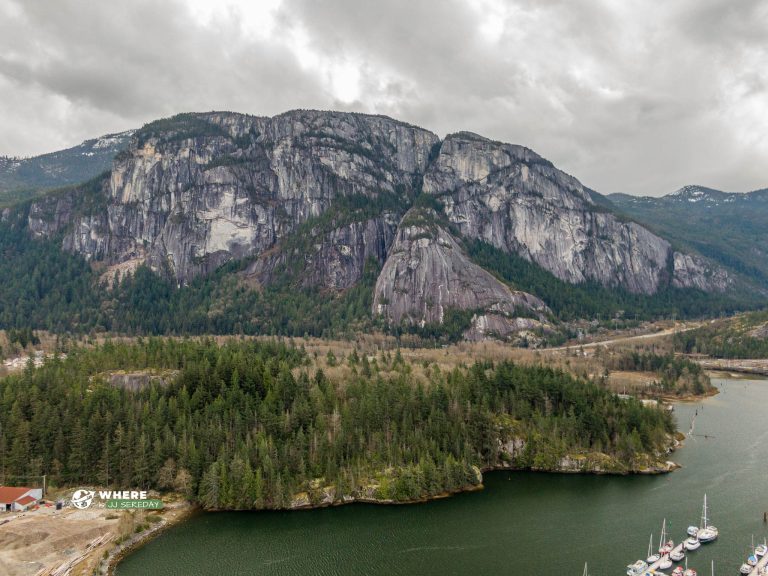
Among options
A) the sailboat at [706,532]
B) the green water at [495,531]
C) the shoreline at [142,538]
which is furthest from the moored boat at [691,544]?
the shoreline at [142,538]

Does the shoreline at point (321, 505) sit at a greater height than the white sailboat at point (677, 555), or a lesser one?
greater

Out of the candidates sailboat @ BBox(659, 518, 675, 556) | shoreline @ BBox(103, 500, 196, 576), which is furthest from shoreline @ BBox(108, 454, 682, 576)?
sailboat @ BBox(659, 518, 675, 556)

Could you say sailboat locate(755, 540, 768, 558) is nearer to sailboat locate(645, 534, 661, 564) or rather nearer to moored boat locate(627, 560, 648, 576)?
sailboat locate(645, 534, 661, 564)

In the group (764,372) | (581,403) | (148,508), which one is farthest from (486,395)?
(764,372)

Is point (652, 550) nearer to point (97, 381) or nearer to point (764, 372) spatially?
point (97, 381)

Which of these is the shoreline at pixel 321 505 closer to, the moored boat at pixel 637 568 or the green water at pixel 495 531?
the green water at pixel 495 531

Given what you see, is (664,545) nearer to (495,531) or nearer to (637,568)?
(637,568)

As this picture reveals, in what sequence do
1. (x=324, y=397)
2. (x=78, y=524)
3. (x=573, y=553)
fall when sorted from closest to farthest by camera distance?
(x=573, y=553)
(x=78, y=524)
(x=324, y=397)

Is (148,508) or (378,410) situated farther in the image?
(378,410)
